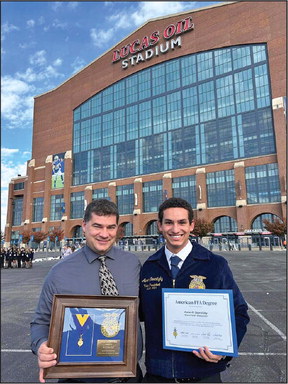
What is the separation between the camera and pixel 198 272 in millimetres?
2498

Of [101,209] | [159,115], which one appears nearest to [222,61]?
[159,115]

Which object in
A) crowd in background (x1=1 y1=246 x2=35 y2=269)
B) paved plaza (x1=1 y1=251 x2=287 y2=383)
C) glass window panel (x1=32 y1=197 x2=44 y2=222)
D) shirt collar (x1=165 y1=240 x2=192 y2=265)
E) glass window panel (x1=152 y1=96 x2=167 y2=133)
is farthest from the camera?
glass window panel (x1=32 y1=197 x2=44 y2=222)

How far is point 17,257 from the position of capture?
1009 inches

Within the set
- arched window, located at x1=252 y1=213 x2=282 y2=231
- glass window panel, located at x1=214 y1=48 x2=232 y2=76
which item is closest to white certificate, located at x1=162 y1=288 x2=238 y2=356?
arched window, located at x1=252 y1=213 x2=282 y2=231

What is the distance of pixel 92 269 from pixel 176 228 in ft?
2.80

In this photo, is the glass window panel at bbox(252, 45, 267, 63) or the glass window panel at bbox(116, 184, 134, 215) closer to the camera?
the glass window panel at bbox(252, 45, 267, 63)

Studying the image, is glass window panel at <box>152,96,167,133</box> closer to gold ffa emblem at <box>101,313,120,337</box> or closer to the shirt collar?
the shirt collar

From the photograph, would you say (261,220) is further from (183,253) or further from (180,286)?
(180,286)

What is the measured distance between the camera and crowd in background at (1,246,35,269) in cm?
2501

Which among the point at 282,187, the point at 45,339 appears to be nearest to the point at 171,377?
the point at 45,339

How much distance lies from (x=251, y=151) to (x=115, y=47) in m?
45.2

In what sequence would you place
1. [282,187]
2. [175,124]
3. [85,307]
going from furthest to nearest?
[175,124], [282,187], [85,307]

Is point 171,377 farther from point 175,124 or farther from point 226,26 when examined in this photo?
point 226,26

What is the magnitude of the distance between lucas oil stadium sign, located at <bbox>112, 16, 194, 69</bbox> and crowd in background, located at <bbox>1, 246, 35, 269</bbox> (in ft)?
185
